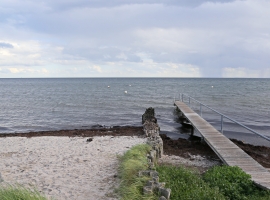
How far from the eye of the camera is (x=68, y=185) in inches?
264

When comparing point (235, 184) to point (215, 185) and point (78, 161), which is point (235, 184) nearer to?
point (215, 185)

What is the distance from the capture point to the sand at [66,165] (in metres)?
6.44

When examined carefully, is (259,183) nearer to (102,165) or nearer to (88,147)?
(102,165)

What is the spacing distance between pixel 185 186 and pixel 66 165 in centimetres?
413

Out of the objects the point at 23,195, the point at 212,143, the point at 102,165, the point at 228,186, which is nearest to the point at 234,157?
the point at 212,143

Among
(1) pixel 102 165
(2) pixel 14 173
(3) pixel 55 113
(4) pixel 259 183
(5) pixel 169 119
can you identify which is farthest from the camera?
(3) pixel 55 113

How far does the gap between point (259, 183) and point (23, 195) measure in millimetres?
5557

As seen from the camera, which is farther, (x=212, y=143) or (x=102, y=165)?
(x=212, y=143)

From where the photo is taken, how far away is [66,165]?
8.50 metres

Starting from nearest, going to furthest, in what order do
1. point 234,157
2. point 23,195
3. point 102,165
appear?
1. point 23,195
2. point 102,165
3. point 234,157

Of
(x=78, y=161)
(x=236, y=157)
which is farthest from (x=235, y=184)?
(x=78, y=161)

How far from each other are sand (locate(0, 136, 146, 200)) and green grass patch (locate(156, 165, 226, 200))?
1.33m

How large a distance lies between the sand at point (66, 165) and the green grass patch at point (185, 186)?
4.36ft

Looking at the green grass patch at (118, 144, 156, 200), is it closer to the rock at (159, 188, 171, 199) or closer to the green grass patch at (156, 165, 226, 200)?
the rock at (159, 188, 171, 199)
